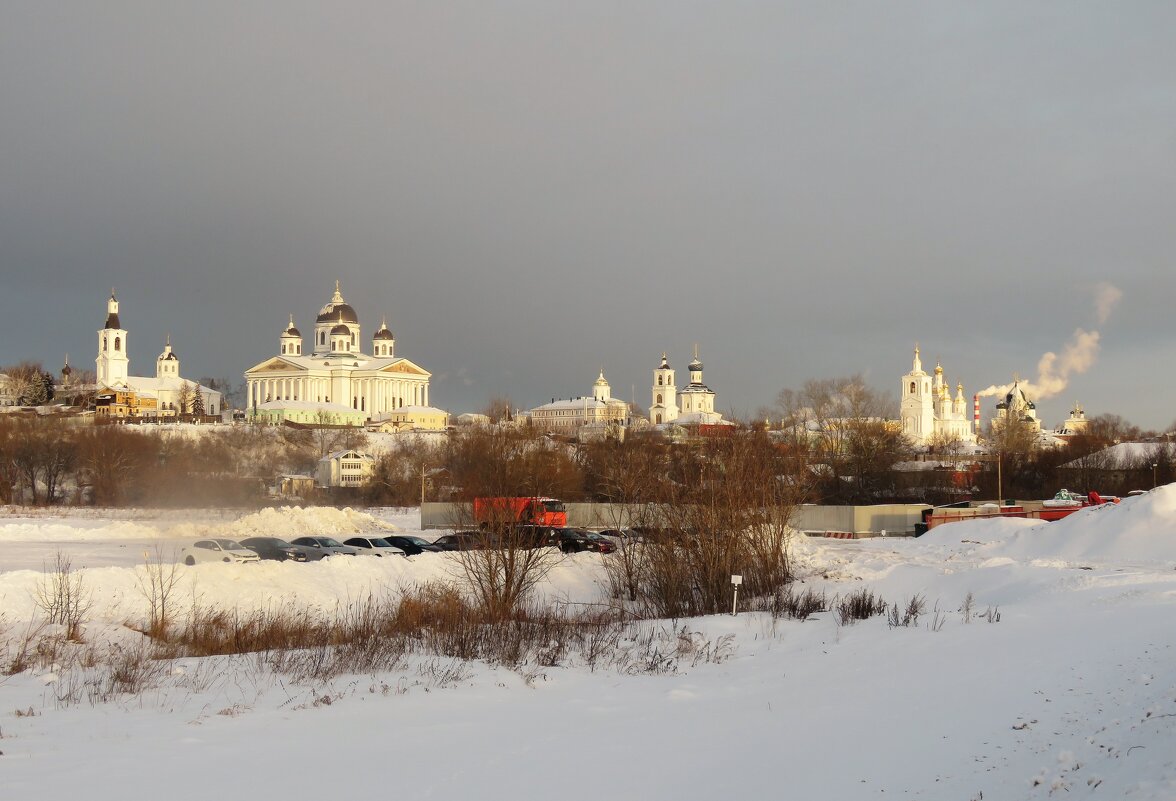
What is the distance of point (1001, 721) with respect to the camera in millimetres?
11875

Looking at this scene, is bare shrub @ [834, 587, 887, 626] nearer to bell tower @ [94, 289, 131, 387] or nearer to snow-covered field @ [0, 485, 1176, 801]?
snow-covered field @ [0, 485, 1176, 801]

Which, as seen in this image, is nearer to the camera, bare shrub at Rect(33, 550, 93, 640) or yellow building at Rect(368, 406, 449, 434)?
bare shrub at Rect(33, 550, 93, 640)

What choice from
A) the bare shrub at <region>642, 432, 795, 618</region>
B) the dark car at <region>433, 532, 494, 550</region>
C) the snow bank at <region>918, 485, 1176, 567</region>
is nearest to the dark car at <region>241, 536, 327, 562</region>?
the dark car at <region>433, 532, 494, 550</region>

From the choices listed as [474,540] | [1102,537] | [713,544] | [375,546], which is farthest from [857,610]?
[375,546]

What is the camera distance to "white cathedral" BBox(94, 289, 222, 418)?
17738cm

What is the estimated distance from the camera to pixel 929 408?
177 m

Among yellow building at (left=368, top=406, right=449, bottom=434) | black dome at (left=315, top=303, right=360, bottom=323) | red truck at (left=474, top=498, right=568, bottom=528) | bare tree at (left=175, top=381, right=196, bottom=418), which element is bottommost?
red truck at (left=474, top=498, right=568, bottom=528)

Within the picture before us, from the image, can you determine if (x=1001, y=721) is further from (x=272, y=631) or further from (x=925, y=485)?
(x=925, y=485)

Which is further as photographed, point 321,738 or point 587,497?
point 587,497

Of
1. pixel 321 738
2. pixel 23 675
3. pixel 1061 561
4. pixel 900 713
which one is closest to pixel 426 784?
pixel 321 738

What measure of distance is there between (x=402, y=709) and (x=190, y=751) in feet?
10.1

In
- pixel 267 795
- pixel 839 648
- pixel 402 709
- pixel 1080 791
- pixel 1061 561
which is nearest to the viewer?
pixel 1080 791

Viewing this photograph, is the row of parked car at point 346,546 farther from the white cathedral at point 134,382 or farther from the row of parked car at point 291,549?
the white cathedral at point 134,382

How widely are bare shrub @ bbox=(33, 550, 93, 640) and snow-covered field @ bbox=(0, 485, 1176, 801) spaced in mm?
389
